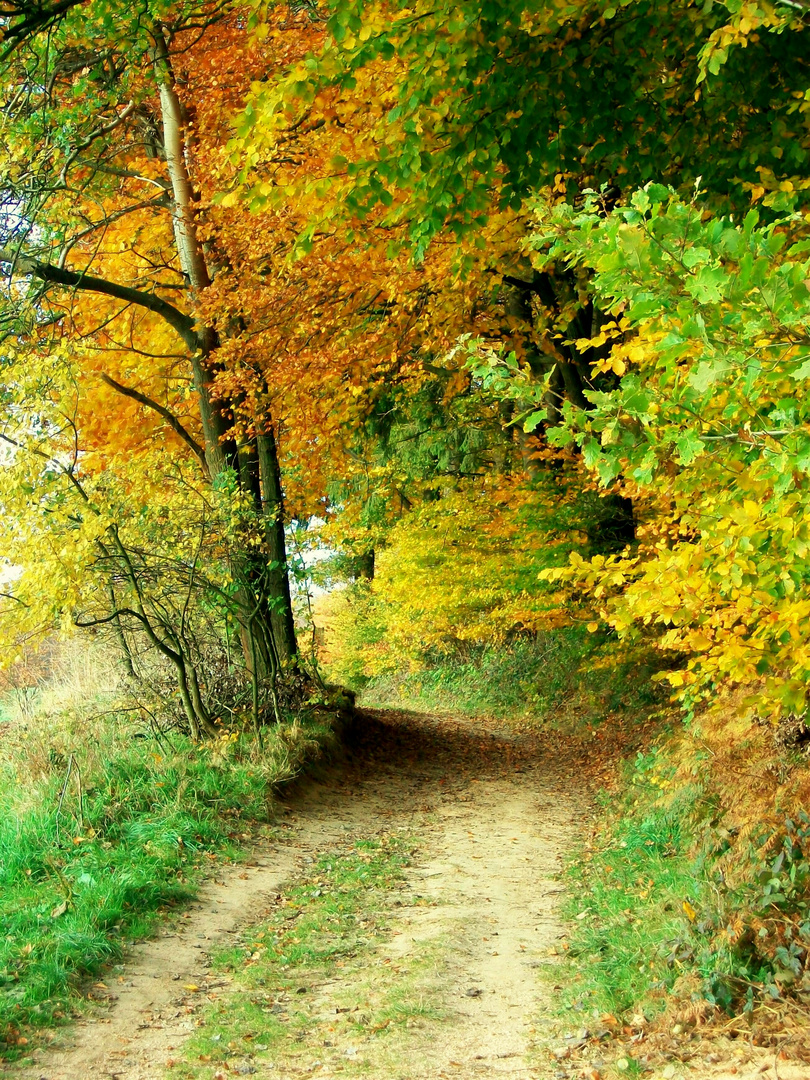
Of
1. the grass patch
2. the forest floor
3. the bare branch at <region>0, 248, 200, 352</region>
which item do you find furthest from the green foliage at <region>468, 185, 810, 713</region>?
the bare branch at <region>0, 248, 200, 352</region>

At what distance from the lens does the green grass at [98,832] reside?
223 inches

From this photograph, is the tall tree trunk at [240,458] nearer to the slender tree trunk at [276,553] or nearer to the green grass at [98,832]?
the slender tree trunk at [276,553]

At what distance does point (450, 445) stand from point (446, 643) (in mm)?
5349

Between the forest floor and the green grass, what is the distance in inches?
9.6

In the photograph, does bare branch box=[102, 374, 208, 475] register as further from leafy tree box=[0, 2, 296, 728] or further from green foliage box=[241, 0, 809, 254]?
green foliage box=[241, 0, 809, 254]

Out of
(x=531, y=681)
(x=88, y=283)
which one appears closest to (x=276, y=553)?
(x=88, y=283)

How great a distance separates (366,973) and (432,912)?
4.17 ft

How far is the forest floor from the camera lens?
15.3 ft

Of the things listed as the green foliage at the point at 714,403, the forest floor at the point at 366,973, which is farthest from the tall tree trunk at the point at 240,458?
the green foliage at the point at 714,403

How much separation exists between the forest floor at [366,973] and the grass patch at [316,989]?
13 millimetres

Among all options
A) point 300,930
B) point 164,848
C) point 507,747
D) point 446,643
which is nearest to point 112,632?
point 164,848

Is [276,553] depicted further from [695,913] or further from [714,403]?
[714,403]

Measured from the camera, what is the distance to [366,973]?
5.90 m

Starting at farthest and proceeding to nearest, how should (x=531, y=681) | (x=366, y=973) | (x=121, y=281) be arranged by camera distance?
(x=531, y=681)
(x=121, y=281)
(x=366, y=973)
